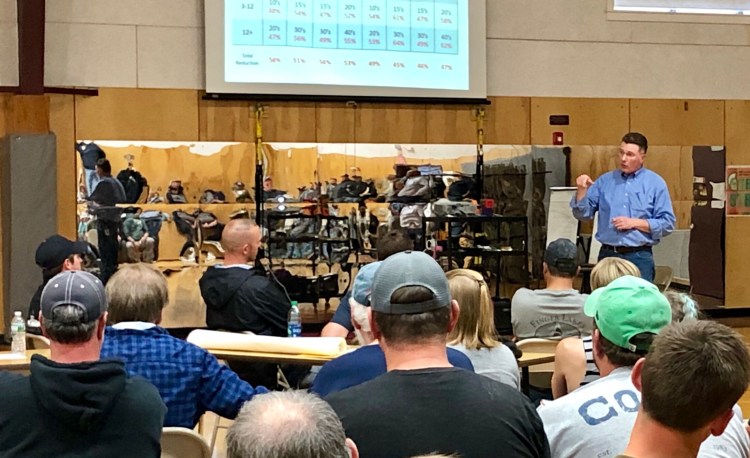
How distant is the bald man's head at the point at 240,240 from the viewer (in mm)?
4664

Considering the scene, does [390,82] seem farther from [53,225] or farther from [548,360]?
[548,360]

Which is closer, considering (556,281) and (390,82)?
(556,281)

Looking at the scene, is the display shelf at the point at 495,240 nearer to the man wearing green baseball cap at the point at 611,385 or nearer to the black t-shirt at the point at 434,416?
the man wearing green baseball cap at the point at 611,385

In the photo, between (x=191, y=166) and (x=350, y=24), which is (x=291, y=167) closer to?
(x=191, y=166)

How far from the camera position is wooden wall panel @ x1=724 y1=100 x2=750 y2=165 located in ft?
29.0

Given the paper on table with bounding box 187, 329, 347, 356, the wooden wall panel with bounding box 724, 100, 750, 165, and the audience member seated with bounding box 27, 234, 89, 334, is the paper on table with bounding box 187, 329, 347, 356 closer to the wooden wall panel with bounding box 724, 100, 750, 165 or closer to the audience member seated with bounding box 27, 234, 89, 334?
the audience member seated with bounding box 27, 234, 89, 334

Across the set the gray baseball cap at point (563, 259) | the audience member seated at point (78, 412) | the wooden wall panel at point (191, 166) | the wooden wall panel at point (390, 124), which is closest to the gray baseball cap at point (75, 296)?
the audience member seated at point (78, 412)

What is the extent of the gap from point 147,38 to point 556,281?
4.78 metres

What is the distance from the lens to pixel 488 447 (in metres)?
1.89

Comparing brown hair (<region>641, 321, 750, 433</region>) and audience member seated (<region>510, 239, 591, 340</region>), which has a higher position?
brown hair (<region>641, 321, 750, 433</region>)

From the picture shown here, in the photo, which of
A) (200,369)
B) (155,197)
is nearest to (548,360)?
(200,369)

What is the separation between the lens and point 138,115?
7.54 meters

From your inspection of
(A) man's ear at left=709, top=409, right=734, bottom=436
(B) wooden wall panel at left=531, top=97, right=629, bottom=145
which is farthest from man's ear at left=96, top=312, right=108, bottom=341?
(B) wooden wall panel at left=531, top=97, right=629, bottom=145

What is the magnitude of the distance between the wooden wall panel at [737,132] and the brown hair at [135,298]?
7312 mm
